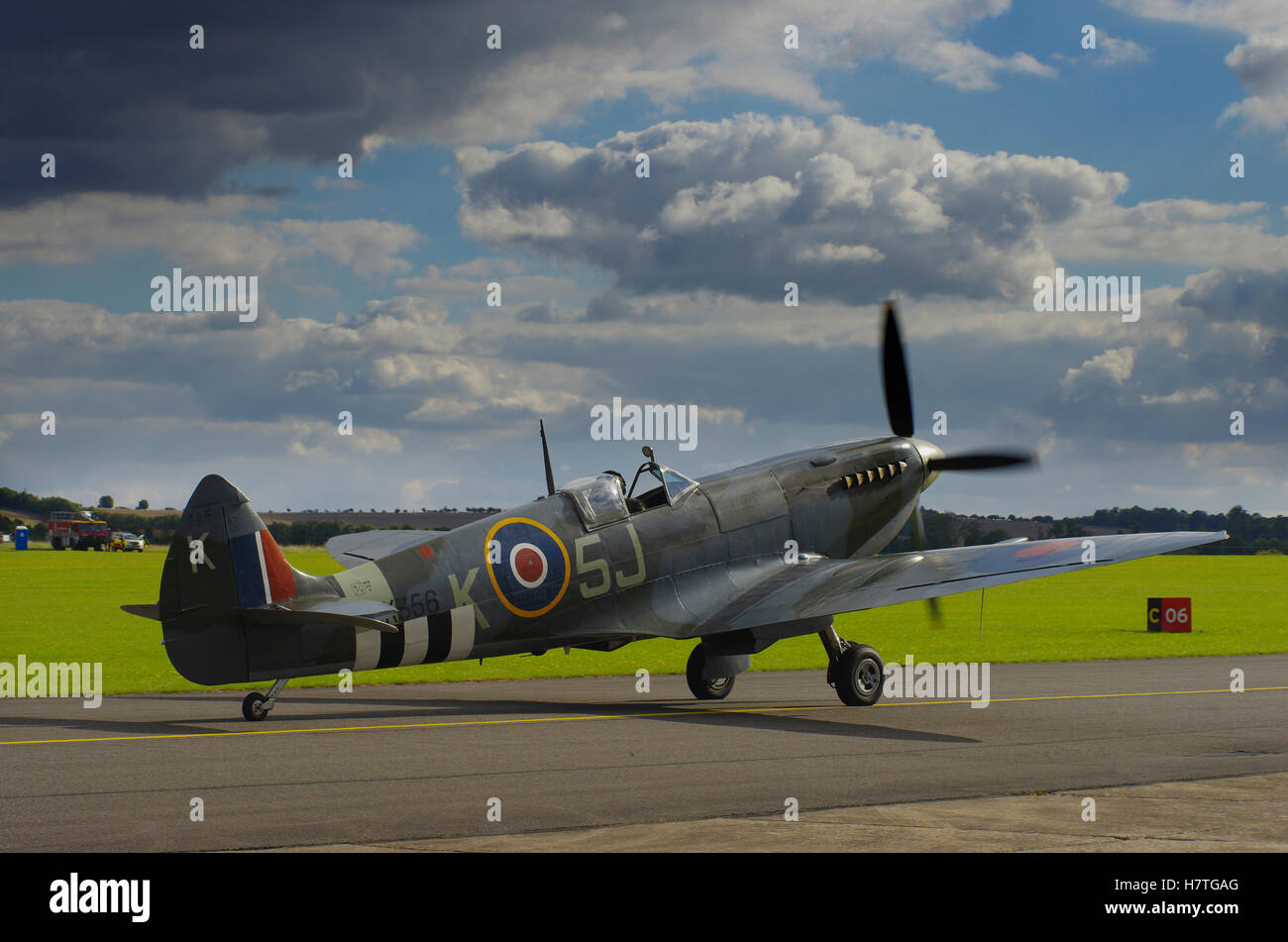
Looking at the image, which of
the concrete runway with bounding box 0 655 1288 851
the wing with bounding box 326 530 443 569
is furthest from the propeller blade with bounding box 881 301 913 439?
the wing with bounding box 326 530 443 569

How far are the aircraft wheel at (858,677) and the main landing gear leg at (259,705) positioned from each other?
7.36 metres

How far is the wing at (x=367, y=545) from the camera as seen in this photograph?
852 inches

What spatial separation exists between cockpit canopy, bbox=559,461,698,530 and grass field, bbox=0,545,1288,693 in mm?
6849

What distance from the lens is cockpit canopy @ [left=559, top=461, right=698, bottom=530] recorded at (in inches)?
651

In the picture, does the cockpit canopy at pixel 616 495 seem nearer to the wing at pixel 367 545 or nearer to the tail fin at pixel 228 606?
the tail fin at pixel 228 606

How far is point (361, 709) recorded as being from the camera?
55.7ft

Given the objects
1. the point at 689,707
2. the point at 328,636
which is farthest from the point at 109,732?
the point at 689,707

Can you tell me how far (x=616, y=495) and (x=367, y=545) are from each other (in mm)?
7345

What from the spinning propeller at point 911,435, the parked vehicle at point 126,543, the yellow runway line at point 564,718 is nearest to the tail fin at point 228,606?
the yellow runway line at point 564,718

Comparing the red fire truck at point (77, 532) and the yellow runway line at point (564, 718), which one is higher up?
the red fire truck at point (77, 532)

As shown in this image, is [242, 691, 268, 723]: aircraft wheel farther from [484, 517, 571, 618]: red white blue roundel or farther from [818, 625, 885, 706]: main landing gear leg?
[818, 625, 885, 706]: main landing gear leg

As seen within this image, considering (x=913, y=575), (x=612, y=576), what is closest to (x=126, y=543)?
(x=612, y=576)

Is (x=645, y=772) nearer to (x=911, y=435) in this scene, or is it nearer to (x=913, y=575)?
(x=913, y=575)
